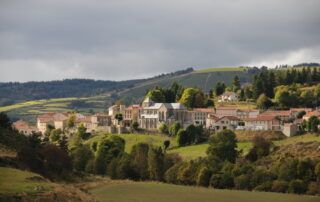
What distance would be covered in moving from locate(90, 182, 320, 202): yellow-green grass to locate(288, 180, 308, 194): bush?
3.44 meters

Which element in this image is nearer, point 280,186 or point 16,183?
point 16,183

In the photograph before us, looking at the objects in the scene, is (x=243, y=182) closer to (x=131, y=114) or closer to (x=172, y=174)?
(x=172, y=174)

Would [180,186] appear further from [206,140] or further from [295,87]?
[295,87]

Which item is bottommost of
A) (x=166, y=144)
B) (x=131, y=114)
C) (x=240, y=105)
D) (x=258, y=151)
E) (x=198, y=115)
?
(x=258, y=151)

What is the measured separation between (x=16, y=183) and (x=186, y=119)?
9080 centimetres

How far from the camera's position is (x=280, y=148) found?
9600 centimetres

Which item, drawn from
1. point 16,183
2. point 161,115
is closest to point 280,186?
point 16,183

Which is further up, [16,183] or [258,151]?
[16,183]

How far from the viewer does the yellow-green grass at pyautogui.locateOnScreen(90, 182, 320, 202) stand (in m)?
62.7

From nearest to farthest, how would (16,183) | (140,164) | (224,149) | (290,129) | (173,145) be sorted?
(16,183) < (140,164) < (224,149) < (290,129) < (173,145)

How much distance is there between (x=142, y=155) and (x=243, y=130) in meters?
35.3

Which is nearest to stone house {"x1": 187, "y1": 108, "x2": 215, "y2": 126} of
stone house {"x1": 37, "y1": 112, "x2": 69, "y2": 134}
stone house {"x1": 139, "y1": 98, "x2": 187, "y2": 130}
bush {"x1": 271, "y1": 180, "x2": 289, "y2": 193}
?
stone house {"x1": 139, "y1": 98, "x2": 187, "y2": 130}

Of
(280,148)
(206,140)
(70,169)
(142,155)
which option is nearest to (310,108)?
(206,140)

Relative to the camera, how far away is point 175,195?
66875 millimetres
